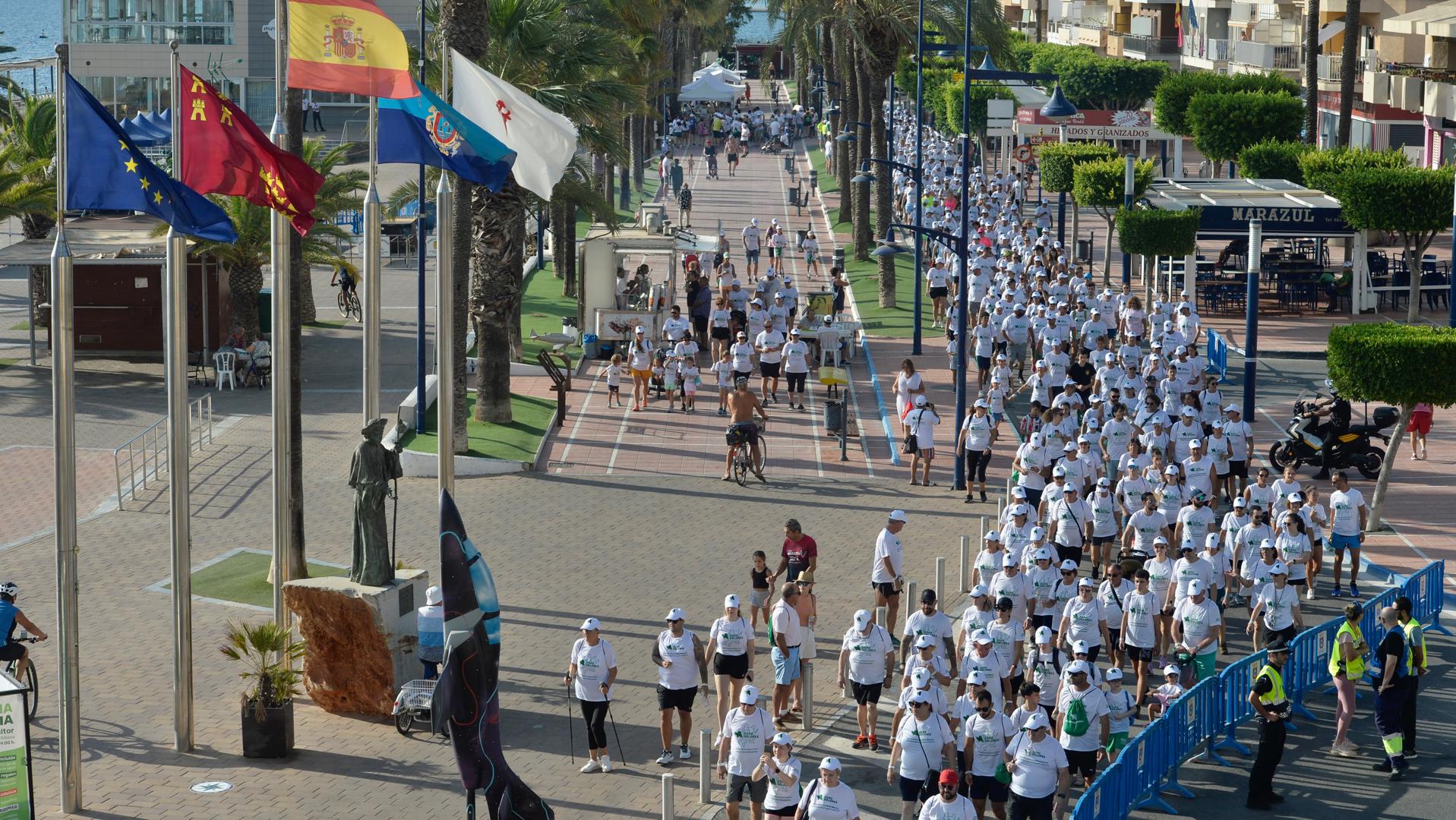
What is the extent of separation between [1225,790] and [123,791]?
8.73 m

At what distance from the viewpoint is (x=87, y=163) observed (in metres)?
13.9

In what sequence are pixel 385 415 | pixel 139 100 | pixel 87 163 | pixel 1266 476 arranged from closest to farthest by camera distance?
1. pixel 87 163
2. pixel 1266 476
3. pixel 385 415
4. pixel 139 100

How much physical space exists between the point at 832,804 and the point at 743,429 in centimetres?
1343

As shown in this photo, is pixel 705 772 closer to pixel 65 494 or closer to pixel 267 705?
pixel 267 705

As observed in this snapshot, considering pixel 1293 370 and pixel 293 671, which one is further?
pixel 1293 370

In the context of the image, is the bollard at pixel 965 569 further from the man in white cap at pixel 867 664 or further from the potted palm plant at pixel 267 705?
the potted palm plant at pixel 267 705

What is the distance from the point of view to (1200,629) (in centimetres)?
1609

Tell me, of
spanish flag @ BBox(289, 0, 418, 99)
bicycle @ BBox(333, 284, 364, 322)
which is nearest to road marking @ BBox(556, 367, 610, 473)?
bicycle @ BBox(333, 284, 364, 322)

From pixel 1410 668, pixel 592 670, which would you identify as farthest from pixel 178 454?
pixel 1410 668

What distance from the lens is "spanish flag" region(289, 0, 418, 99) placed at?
17031 mm

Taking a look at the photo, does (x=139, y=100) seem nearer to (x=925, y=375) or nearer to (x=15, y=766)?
(x=925, y=375)

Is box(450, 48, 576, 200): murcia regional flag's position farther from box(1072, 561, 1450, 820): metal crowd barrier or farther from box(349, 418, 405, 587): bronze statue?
box(1072, 561, 1450, 820): metal crowd barrier

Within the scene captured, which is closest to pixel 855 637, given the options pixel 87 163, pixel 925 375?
pixel 87 163

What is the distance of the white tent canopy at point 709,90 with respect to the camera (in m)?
74.3
